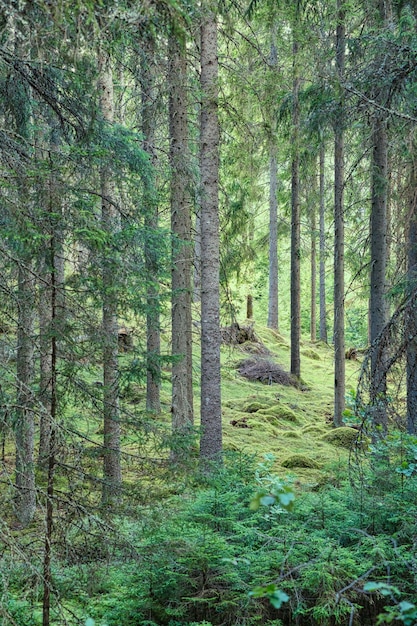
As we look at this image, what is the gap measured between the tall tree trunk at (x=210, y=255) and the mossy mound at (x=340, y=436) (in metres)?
3.95

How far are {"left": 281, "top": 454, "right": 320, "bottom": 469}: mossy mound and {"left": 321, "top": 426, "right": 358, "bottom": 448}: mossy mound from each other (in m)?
2.09

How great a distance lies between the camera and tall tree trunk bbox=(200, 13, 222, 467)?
28.2ft

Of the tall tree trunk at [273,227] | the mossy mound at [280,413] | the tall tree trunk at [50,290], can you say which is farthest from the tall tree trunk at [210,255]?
the tall tree trunk at [273,227]

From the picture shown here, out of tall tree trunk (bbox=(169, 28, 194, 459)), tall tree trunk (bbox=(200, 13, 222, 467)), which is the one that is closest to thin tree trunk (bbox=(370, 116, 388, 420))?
tall tree trunk (bbox=(200, 13, 222, 467))

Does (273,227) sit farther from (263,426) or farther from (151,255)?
(151,255)

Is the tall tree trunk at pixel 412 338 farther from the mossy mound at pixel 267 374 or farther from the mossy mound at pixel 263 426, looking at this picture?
the mossy mound at pixel 267 374

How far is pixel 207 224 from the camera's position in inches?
343

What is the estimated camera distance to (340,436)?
39.7ft

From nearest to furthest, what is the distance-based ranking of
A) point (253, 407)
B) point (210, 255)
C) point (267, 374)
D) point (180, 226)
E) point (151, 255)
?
point (151, 255) → point (210, 255) → point (180, 226) → point (253, 407) → point (267, 374)

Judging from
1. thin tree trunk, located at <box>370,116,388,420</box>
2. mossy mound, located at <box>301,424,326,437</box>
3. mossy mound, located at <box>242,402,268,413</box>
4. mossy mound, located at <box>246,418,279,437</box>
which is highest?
thin tree trunk, located at <box>370,116,388,420</box>

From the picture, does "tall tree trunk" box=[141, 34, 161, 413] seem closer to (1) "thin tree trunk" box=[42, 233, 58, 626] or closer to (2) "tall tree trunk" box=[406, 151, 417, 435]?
(1) "thin tree trunk" box=[42, 233, 58, 626]

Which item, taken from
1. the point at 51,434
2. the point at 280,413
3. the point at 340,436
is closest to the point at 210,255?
the point at 51,434

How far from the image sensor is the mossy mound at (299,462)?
9.87 meters

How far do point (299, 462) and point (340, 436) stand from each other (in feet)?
8.10
